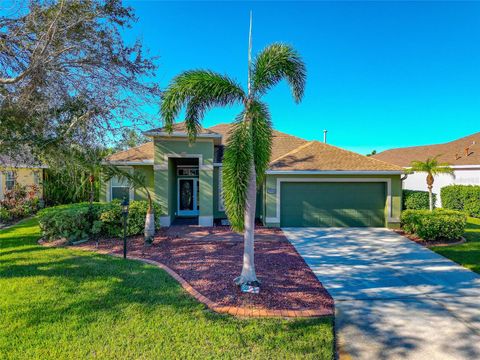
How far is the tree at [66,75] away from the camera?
5438mm

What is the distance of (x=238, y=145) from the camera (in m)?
4.63

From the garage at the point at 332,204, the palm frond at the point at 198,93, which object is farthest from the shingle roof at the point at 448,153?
A: the palm frond at the point at 198,93

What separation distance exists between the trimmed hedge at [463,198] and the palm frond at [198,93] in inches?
666

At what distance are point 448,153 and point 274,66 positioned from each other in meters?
22.2

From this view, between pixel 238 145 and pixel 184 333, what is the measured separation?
3193mm

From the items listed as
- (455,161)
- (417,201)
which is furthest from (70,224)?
(455,161)

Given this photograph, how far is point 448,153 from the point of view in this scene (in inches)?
787

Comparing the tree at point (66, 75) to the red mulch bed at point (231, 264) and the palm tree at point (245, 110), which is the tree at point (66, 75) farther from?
the red mulch bed at point (231, 264)

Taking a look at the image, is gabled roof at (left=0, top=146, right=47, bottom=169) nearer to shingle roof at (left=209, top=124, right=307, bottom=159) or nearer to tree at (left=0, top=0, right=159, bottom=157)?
tree at (left=0, top=0, right=159, bottom=157)

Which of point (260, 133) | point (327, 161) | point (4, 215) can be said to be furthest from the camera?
point (4, 215)

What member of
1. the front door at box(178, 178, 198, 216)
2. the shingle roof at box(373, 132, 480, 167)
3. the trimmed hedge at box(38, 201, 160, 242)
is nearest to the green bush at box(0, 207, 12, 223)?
the trimmed hedge at box(38, 201, 160, 242)

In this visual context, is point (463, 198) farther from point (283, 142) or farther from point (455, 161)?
point (283, 142)

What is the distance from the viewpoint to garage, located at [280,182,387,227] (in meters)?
11.7

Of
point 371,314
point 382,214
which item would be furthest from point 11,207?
point 382,214
